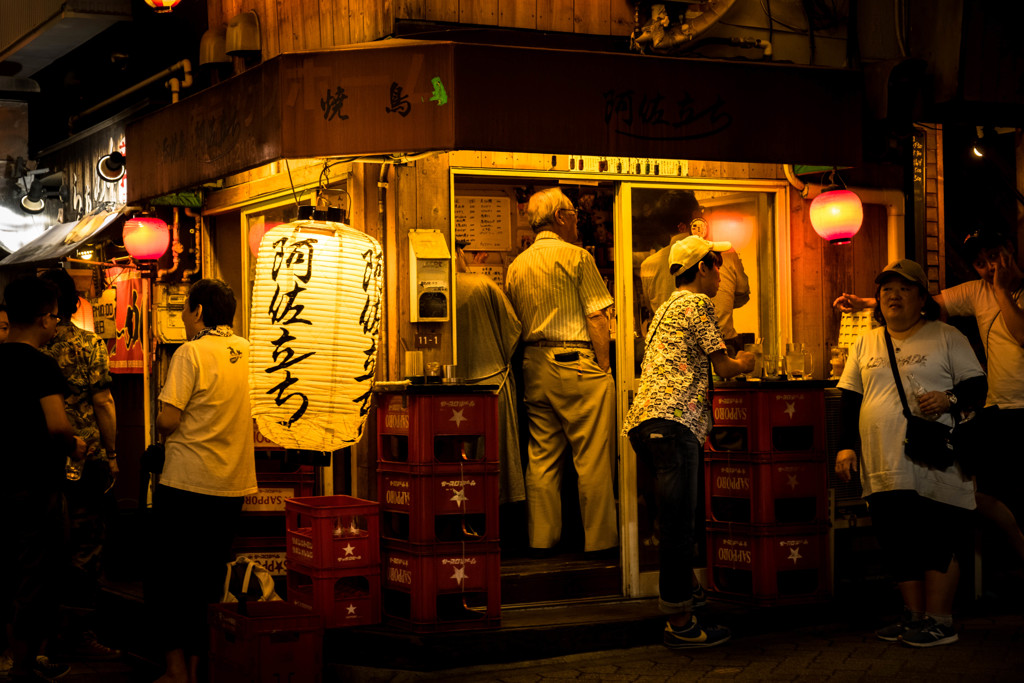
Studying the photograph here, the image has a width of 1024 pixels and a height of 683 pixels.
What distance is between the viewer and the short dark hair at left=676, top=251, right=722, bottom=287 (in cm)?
718

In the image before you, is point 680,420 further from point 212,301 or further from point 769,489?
point 212,301

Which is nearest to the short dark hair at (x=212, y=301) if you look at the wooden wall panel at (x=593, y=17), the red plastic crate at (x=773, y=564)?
the wooden wall panel at (x=593, y=17)

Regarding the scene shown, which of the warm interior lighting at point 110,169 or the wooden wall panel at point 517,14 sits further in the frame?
the warm interior lighting at point 110,169

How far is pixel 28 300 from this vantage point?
675 cm

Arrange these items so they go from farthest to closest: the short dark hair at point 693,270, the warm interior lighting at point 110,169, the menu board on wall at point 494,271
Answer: the warm interior lighting at point 110,169 → the menu board on wall at point 494,271 → the short dark hair at point 693,270

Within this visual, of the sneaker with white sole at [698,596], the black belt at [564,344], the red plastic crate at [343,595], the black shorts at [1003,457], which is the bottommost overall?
the sneaker with white sole at [698,596]

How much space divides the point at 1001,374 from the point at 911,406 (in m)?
1.50

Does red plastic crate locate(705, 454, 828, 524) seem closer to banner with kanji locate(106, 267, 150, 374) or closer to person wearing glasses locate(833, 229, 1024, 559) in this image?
person wearing glasses locate(833, 229, 1024, 559)

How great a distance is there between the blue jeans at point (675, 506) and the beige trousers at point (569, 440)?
145cm

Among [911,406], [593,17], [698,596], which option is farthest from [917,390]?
[593,17]

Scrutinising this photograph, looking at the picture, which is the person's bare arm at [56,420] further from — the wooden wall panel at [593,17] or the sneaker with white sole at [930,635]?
the sneaker with white sole at [930,635]

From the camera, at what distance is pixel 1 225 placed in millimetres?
14367

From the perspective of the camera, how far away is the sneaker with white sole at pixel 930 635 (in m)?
6.92

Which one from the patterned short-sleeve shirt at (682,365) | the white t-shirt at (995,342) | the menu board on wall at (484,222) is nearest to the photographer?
the patterned short-sleeve shirt at (682,365)
